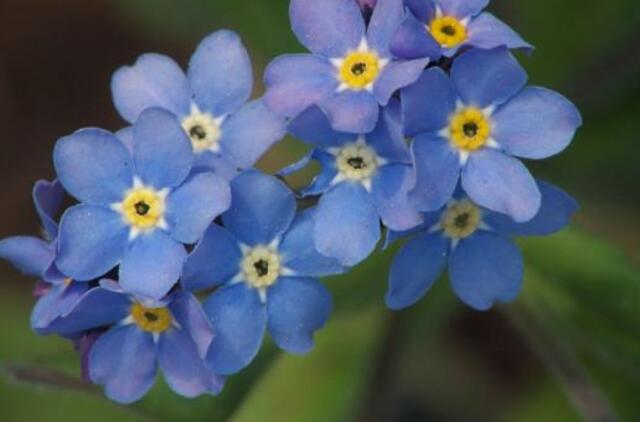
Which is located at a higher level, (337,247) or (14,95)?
(337,247)

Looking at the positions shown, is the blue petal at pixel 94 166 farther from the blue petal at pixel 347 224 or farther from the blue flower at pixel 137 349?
the blue petal at pixel 347 224

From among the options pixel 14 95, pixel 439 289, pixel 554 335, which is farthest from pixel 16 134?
pixel 554 335

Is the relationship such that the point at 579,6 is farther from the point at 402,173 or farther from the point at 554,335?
the point at 402,173

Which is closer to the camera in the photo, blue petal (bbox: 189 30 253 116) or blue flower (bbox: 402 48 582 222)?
blue flower (bbox: 402 48 582 222)

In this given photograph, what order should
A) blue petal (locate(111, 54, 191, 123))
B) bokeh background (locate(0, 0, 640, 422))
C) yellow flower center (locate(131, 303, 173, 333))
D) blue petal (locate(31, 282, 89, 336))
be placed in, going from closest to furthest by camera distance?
blue petal (locate(31, 282, 89, 336)), yellow flower center (locate(131, 303, 173, 333)), blue petal (locate(111, 54, 191, 123)), bokeh background (locate(0, 0, 640, 422))

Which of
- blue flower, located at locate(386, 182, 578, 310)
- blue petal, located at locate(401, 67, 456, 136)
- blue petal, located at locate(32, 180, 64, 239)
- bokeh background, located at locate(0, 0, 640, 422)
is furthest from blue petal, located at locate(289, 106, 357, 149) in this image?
bokeh background, located at locate(0, 0, 640, 422)

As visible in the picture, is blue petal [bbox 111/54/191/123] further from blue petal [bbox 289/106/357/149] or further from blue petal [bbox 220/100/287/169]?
blue petal [bbox 289/106/357/149]
